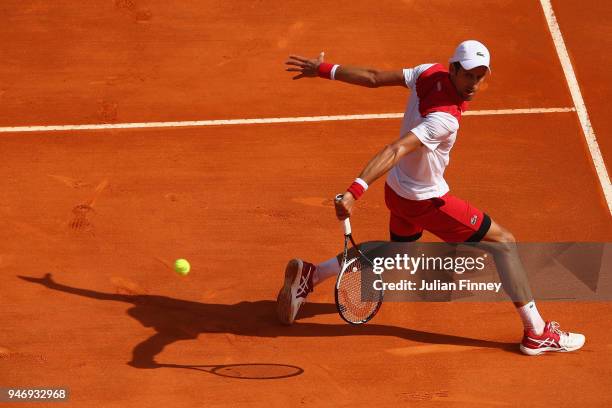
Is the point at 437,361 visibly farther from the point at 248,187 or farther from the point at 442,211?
the point at 248,187

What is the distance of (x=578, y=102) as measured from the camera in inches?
430

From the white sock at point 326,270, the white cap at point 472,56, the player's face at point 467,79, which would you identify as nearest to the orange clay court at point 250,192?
the white sock at point 326,270

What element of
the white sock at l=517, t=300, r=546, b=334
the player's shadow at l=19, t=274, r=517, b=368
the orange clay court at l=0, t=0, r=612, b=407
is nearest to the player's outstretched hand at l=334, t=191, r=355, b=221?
the orange clay court at l=0, t=0, r=612, b=407

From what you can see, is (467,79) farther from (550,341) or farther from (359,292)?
(550,341)

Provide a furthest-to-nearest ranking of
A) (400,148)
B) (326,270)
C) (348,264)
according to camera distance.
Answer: (326,270), (348,264), (400,148)

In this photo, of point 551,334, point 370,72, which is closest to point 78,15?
point 370,72

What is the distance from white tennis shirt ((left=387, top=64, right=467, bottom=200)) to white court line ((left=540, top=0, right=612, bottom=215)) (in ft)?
8.78

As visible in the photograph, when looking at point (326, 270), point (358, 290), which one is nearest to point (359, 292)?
point (358, 290)

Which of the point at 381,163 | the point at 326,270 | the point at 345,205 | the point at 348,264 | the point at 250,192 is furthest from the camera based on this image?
the point at 250,192

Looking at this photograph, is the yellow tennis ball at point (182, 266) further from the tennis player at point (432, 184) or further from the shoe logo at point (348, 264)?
the shoe logo at point (348, 264)

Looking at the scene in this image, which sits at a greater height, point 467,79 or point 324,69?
point 324,69

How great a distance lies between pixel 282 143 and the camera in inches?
411

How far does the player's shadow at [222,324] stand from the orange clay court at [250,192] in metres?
0.02

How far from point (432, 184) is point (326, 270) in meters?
1.16
